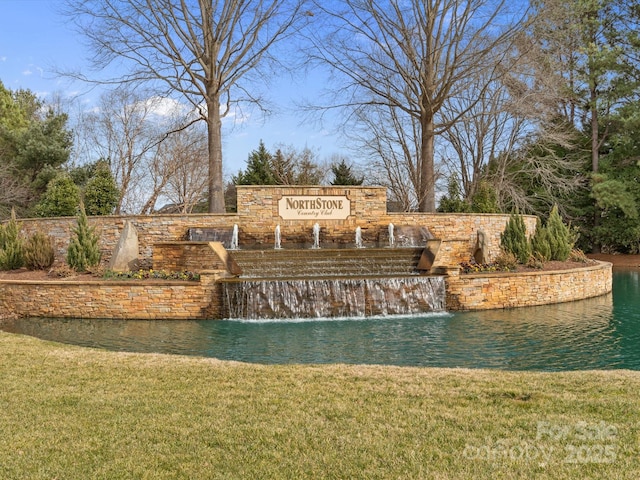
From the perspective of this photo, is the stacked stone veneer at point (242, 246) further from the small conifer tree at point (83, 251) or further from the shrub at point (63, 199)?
the shrub at point (63, 199)

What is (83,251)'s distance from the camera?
12828 millimetres

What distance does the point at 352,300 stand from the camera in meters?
10.7

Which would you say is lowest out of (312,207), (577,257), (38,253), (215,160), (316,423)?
(316,423)

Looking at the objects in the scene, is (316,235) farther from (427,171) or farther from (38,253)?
(38,253)

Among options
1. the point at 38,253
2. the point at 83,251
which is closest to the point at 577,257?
the point at 83,251

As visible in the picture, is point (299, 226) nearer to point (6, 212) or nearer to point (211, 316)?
point (211, 316)

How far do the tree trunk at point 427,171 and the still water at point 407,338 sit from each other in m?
8.95

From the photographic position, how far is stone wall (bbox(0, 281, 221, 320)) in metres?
10.9

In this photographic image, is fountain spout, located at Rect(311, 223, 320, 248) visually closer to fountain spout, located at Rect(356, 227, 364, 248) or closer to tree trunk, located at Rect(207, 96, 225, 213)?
fountain spout, located at Rect(356, 227, 364, 248)

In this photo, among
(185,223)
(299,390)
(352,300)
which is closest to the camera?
(299,390)

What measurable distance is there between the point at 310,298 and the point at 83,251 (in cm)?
634

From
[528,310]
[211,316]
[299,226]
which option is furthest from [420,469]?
[299,226]

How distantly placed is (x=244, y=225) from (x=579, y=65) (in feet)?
69.4

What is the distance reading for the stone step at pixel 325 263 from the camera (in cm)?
A: 1232
